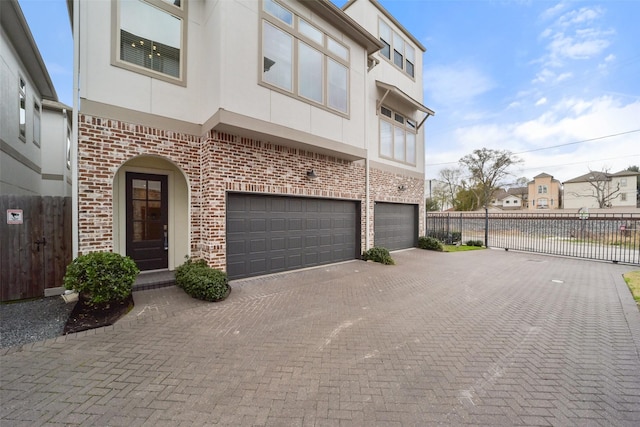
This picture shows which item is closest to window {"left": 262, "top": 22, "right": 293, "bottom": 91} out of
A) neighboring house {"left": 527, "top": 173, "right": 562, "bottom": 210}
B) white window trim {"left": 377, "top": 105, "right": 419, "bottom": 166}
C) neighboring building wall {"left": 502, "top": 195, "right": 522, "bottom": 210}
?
white window trim {"left": 377, "top": 105, "right": 419, "bottom": 166}

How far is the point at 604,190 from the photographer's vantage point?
1479 inches

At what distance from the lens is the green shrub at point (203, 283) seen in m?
A: 5.10

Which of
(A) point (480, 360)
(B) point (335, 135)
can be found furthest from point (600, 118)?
(A) point (480, 360)

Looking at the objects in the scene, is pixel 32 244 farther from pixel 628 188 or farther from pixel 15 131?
pixel 628 188

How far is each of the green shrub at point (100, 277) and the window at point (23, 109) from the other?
7.21 metres

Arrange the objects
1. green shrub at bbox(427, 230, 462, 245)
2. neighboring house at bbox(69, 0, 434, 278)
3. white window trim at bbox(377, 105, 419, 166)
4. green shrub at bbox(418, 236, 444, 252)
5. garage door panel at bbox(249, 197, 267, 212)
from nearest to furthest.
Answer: neighboring house at bbox(69, 0, 434, 278) → garage door panel at bbox(249, 197, 267, 212) → white window trim at bbox(377, 105, 419, 166) → green shrub at bbox(418, 236, 444, 252) → green shrub at bbox(427, 230, 462, 245)

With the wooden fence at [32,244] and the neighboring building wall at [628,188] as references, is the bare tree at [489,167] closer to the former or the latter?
the neighboring building wall at [628,188]

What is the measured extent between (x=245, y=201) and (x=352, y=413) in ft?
17.7

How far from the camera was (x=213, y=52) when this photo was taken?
595 centimetres

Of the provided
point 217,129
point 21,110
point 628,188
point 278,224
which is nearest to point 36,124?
point 21,110

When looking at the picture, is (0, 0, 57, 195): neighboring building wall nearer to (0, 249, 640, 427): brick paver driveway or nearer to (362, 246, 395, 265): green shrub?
(0, 249, 640, 427): brick paver driveway

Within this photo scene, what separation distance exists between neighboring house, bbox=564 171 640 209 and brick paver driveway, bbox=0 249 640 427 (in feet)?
158

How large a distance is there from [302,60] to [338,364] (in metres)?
7.53

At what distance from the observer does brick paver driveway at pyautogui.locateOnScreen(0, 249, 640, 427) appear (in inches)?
91.4
